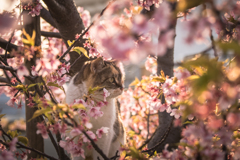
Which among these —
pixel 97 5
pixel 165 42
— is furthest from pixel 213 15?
pixel 97 5

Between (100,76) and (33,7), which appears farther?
(100,76)

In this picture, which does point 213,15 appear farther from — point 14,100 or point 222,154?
point 14,100

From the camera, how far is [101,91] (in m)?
1.87

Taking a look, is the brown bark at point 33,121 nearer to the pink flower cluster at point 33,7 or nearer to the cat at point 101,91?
the pink flower cluster at point 33,7

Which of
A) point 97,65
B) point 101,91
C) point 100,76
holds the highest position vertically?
point 97,65

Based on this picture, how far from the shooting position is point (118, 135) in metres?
1.92

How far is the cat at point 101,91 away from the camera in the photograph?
5.66 feet

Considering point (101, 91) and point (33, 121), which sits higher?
point (101, 91)


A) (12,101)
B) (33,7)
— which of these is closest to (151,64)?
(33,7)

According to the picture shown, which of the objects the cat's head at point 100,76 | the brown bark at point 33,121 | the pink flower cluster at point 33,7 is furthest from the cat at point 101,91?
the pink flower cluster at point 33,7

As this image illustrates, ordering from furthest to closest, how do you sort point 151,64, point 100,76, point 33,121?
point 151,64 < point 100,76 < point 33,121

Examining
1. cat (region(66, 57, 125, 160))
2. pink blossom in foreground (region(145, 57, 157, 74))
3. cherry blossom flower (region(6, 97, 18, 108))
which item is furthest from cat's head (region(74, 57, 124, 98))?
cherry blossom flower (region(6, 97, 18, 108))

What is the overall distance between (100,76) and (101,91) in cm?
18

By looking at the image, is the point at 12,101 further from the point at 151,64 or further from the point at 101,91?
the point at 151,64
